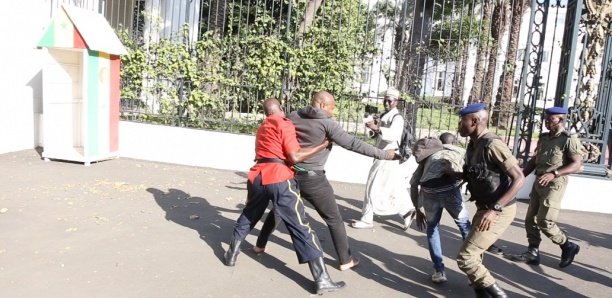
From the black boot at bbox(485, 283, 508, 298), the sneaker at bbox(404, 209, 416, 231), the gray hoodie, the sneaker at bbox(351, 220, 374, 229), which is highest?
the gray hoodie

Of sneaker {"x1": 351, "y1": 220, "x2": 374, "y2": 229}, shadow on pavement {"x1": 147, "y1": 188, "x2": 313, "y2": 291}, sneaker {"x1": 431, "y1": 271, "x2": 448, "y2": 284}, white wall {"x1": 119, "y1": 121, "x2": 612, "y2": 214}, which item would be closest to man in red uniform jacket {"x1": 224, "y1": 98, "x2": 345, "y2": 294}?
shadow on pavement {"x1": 147, "y1": 188, "x2": 313, "y2": 291}

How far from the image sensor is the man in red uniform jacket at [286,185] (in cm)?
416

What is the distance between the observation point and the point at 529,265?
5207mm

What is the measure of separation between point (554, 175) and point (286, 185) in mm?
2686

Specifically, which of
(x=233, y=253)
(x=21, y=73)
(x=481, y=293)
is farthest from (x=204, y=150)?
(x=481, y=293)

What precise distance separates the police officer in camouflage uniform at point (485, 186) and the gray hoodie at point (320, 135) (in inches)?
36.7

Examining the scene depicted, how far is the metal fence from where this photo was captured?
303 inches

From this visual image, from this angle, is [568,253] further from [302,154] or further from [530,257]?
[302,154]

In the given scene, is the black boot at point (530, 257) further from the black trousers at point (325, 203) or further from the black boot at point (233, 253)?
the black boot at point (233, 253)

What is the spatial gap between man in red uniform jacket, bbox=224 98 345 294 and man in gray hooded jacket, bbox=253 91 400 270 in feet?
0.38

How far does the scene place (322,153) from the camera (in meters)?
4.61

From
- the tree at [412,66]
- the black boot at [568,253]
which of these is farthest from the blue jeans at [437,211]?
the tree at [412,66]

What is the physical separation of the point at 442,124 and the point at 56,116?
6.65 meters

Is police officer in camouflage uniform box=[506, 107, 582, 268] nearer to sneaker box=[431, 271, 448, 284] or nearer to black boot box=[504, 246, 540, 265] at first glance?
black boot box=[504, 246, 540, 265]
